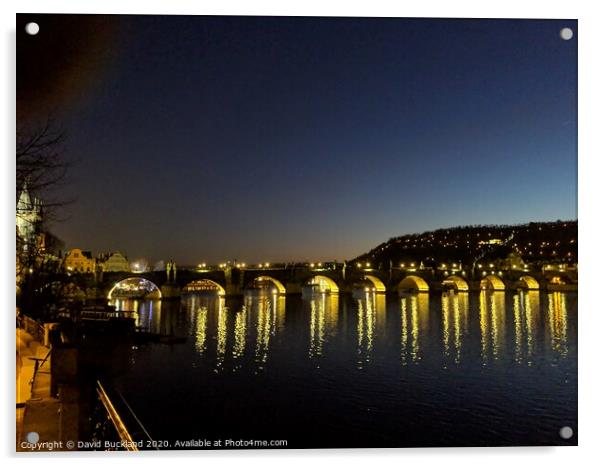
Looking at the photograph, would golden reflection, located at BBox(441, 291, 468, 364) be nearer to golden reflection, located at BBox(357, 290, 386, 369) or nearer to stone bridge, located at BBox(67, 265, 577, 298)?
golden reflection, located at BBox(357, 290, 386, 369)

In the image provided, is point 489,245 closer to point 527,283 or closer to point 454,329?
point 454,329

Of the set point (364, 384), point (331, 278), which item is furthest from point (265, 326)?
point (331, 278)

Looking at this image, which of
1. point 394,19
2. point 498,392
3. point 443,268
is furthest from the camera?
point 443,268

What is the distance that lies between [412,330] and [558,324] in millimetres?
5111

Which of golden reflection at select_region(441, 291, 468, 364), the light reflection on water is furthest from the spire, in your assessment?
golden reflection at select_region(441, 291, 468, 364)

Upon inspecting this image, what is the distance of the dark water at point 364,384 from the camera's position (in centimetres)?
793

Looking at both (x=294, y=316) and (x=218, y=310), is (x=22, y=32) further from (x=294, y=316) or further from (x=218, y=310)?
(x=218, y=310)

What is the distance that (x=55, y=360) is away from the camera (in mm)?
6164

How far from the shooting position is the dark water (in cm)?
793

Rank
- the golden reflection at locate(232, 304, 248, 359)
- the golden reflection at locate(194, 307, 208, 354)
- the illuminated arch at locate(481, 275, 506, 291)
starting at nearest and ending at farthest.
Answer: the golden reflection at locate(232, 304, 248, 359) → the golden reflection at locate(194, 307, 208, 354) → the illuminated arch at locate(481, 275, 506, 291)

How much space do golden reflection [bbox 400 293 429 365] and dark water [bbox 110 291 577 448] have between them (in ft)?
0.22
